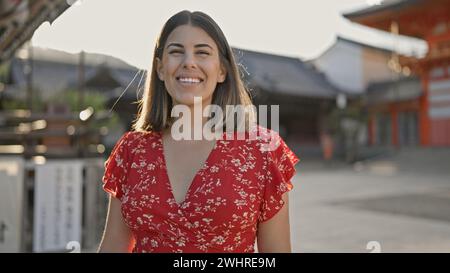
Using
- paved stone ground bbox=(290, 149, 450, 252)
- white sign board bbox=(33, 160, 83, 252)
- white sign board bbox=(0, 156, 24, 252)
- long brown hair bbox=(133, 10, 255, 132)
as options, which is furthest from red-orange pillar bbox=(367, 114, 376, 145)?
long brown hair bbox=(133, 10, 255, 132)

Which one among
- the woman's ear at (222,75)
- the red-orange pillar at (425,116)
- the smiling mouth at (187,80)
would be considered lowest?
the smiling mouth at (187,80)

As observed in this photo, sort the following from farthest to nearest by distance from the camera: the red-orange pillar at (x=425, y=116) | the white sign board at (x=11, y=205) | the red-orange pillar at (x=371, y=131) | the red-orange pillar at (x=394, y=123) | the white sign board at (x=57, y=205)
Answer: the red-orange pillar at (x=371, y=131) < the red-orange pillar at (x=394, y=123) < the red-orange pillar at (x=425, y=116) < the white sign board at (x=57, y=205) < the white sign board at (x=11, y=205)

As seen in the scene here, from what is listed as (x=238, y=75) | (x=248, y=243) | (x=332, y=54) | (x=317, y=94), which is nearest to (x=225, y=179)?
(x=248, y=243)

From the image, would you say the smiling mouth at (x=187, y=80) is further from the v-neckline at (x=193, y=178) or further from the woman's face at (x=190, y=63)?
the v-neckline at (x=193, y=178)

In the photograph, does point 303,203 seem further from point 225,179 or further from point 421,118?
point 421,118


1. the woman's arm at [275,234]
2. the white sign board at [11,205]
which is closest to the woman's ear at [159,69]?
the woman's arm at [275,234]

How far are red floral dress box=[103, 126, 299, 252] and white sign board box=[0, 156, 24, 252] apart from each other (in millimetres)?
2559

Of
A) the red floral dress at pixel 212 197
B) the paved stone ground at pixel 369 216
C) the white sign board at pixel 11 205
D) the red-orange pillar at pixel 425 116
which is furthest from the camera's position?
the red-orange pillar at pixel 425 116

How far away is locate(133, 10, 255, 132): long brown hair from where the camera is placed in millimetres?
1143

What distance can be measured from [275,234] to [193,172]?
268 mm

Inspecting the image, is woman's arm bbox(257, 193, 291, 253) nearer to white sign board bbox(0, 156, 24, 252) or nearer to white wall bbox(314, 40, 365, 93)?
white sign board bbox(0, 156, 24, 252)

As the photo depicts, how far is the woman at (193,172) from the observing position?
1.06 m

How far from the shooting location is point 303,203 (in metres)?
6.53

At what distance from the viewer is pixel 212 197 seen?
1.05 meters
